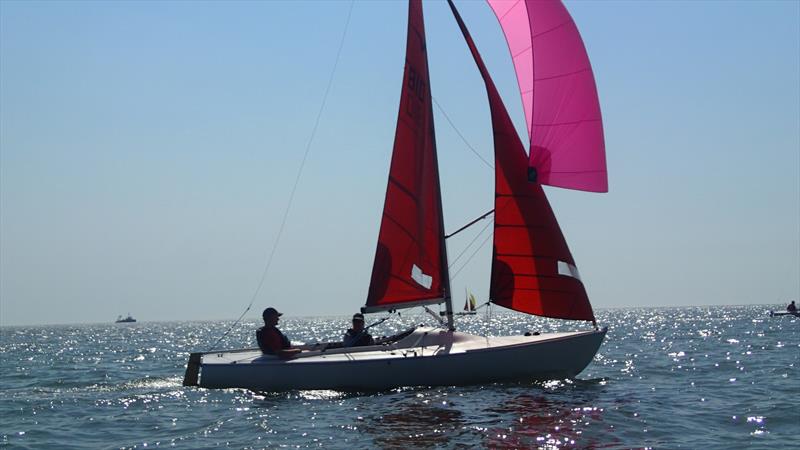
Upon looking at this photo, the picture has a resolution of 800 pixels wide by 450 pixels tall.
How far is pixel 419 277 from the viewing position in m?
19.5

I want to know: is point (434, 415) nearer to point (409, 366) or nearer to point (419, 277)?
point (409, 366)

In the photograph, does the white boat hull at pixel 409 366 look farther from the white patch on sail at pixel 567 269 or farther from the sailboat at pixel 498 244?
the white patch on sail at pixel 567 269

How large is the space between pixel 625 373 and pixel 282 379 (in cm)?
939

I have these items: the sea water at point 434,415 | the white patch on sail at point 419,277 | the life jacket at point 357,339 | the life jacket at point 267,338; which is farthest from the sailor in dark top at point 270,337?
the white patch on sail at point 419,277

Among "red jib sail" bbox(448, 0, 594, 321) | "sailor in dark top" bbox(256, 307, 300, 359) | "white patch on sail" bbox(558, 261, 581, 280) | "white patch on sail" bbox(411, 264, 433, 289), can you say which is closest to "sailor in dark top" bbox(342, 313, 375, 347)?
"sailor in dark top" bbox(256, 307, 300, 359)

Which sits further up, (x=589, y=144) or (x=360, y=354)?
(x=589, y=144)

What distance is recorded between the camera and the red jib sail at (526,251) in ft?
61.2

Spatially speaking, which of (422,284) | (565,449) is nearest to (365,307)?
(422,284)

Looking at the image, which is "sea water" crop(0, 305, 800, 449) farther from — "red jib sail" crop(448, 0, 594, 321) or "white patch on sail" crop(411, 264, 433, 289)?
"white patch on sail" crop(411, 264, 433, 289)

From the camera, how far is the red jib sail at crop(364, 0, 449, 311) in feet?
64.0

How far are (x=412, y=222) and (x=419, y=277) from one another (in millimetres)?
1192

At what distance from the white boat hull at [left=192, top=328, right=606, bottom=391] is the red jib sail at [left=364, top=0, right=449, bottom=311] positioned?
1568 mm

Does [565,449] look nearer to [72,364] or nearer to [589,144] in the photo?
[589,144]

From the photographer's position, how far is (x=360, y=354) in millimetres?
18078
